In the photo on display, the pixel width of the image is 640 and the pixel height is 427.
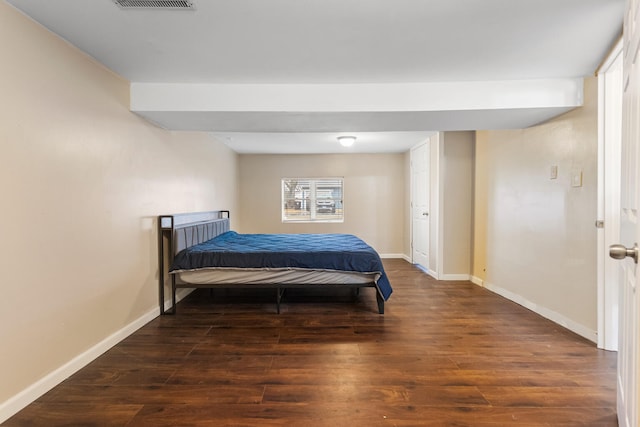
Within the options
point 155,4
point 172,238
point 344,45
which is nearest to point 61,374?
point 172,238

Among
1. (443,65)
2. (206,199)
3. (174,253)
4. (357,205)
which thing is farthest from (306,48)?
(357,205)

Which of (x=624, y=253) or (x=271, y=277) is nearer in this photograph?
(x=624, y=253)

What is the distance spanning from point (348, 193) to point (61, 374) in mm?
5068

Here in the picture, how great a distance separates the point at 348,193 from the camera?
6.20 meters

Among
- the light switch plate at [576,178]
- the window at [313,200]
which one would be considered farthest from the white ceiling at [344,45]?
the window at [313,200]

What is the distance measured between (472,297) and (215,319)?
2.89 meters

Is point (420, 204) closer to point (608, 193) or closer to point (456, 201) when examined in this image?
point (456, 201)

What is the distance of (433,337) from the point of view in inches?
97.1

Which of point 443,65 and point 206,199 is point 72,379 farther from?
point 443,65

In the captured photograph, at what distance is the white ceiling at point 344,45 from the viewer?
5.36 feet

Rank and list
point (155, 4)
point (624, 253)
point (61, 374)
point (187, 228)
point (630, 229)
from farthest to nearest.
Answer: point (187, 228)
point (61, 374)
point (155, 4)
point (630, 229)
point (624, 253)

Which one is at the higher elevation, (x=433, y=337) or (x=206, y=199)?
(x=206, y=199)

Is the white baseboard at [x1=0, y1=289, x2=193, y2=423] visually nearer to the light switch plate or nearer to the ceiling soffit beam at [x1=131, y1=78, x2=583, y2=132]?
the ceiling soffit beam at [x1=131, y1=78, x2=583, y2=132]

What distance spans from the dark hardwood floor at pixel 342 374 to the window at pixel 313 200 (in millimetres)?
3391
